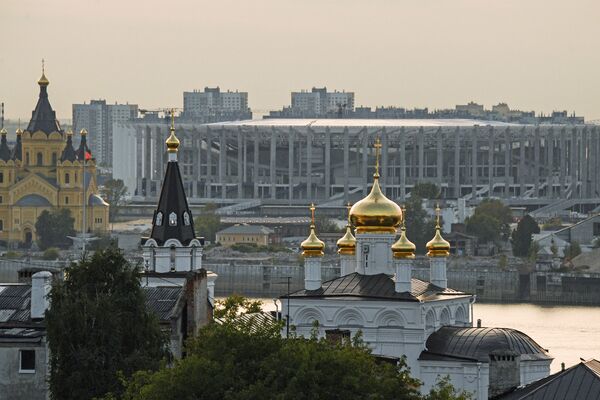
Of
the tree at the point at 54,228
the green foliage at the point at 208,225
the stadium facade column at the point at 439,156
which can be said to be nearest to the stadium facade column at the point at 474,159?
the stadium facade column at the point at 439,156

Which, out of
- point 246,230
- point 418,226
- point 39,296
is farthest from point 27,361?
point 246,230

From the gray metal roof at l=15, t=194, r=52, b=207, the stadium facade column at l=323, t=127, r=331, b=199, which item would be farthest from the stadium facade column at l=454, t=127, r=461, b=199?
the gray metal roof at l=15, t=194, r=52, b=207

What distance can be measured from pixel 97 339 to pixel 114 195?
88.6 meters

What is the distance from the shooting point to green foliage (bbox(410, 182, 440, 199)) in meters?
105

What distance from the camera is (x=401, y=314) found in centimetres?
3659

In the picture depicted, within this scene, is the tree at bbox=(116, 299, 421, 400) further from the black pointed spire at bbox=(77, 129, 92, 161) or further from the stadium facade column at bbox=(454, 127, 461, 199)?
the stadium facade column at bbox=(454, 127, 461, 199)

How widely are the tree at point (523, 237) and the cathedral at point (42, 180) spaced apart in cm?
1449

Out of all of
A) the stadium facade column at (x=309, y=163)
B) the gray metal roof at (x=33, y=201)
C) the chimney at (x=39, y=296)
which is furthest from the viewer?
the stadium facade column at (x=309, y=163)

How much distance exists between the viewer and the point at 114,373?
26.8 meters

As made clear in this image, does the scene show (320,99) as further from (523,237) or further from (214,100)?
(523,237)

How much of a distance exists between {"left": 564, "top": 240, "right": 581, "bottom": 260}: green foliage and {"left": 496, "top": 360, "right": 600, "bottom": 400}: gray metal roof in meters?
59.8

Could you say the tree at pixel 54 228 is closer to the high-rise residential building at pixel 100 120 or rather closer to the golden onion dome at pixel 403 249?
the golden onion dome at pixel 403 249

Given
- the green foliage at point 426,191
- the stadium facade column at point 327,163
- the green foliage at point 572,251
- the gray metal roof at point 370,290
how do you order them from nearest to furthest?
the gray metal roof at point 370,290, the green foliage at point 572,251, the green foliage at point 426,191, the stadium facade column at point 327,163

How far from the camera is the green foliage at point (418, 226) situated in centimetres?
9062
